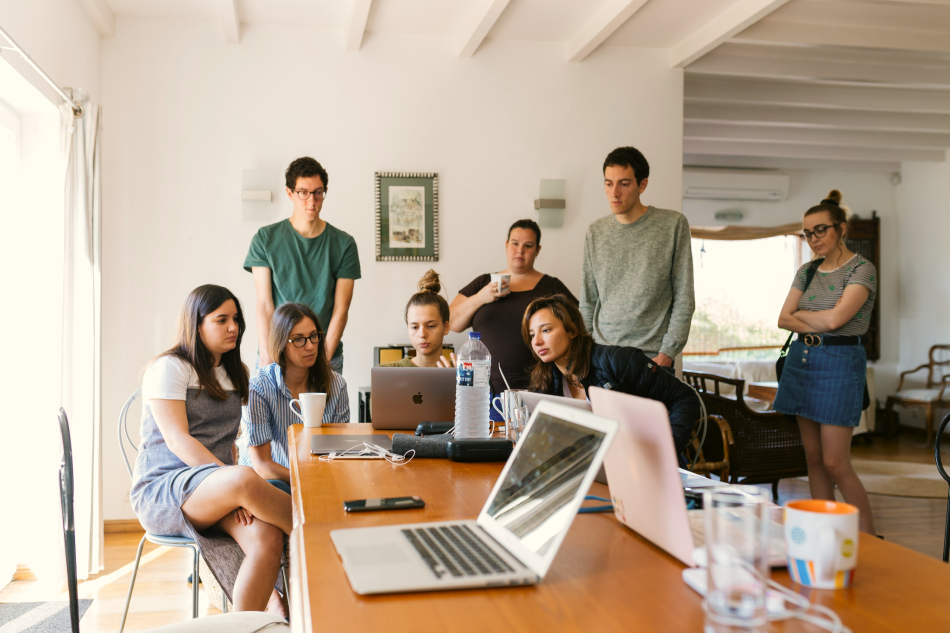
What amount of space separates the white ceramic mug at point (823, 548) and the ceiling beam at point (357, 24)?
3266 mm

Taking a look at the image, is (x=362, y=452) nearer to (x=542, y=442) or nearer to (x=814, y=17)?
(x=542, y=442)

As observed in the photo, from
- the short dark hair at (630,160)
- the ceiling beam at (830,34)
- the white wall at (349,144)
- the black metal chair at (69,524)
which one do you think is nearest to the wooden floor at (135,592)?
the white wall at (349,144)

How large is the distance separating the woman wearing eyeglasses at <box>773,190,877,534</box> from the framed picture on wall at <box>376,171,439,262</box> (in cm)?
199

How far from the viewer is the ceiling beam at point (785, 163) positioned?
737cm

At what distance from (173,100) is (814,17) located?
11.8 feet

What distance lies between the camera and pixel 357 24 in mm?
3695

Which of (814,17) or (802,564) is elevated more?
(814,17)

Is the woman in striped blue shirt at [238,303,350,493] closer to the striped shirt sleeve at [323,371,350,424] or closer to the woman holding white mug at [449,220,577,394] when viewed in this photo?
the striped shirt sleeve at [323,371,350,424]

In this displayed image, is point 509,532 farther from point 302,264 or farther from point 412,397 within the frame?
point 302,264

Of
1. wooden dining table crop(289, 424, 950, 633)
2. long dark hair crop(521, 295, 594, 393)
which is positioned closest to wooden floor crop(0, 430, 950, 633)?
long dark hair crop(521, 295, 594, 393)

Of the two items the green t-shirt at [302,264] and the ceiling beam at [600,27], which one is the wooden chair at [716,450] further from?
the ceiling beam at [600,27]

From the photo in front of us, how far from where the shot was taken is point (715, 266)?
7738mm

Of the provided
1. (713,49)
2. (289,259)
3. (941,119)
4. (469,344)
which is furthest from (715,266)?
(469,344)

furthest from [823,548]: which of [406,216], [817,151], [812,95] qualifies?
[817,151]
